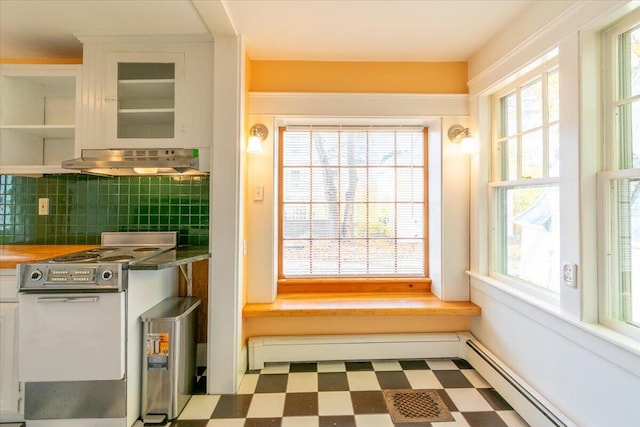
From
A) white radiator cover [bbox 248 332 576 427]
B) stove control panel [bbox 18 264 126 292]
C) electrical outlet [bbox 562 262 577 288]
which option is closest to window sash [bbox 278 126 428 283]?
white radiator cover [bbox 248 332 576 427]

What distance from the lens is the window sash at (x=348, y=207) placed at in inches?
105

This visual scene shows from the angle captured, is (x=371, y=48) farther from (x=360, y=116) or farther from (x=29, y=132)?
(x=29, y=132)

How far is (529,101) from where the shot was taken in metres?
1.95

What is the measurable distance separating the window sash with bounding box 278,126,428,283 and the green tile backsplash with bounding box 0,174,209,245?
2.30 ft

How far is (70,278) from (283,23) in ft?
6.01

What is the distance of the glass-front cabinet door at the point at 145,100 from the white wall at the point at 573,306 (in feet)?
6.95

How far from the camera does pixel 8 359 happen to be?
1.67m

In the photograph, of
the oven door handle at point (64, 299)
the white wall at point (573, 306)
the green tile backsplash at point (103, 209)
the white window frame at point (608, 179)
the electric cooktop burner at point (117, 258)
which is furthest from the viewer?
the green tile backsplash at point (103, 209)

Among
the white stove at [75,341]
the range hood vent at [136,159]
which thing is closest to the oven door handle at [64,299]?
the white stove at [75,341]

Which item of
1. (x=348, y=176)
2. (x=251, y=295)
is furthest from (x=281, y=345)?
(x=348, y=176)

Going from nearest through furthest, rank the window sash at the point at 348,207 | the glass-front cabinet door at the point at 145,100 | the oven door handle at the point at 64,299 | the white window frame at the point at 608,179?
the white window frame at the point at 608,179
the oven door handle at the point at 64,299
the glass-front cabinet door at the point at 145,100
the window sash at the point at 348,207

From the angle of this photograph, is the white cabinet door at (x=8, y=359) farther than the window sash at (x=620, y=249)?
Yes

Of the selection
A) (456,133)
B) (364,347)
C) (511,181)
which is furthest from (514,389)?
(456,133)

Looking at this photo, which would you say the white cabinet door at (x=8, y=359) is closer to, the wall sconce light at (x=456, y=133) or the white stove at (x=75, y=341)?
the white stove at (x=75, y=341)
